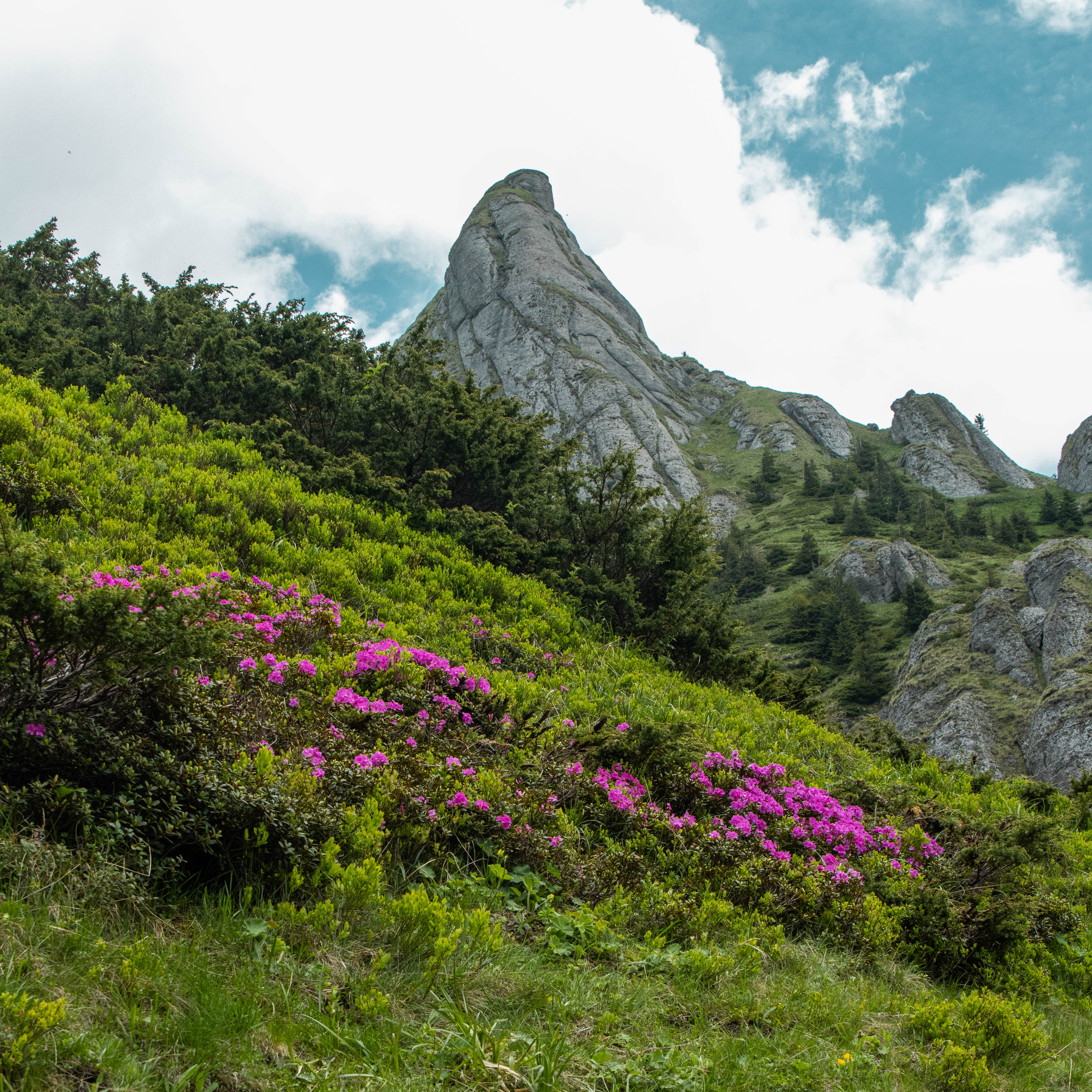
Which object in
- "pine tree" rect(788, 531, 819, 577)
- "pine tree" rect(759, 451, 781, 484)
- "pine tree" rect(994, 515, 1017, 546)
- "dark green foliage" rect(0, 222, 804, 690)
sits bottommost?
"dark green foliage" rect(0, 222, 804, 690)

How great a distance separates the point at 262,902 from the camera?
3.23 meters

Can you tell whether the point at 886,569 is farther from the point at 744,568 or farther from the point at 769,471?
the point at 769,471

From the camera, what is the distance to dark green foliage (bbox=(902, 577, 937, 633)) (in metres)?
59.0

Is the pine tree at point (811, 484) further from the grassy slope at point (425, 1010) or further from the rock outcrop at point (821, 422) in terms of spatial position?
the grassy slope at point (425, 1010)

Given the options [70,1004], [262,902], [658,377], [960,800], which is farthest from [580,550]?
[658,377]

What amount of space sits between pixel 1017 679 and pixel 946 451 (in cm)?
9609

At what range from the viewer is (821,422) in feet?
424

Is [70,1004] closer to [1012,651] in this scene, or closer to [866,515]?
[1012,651]

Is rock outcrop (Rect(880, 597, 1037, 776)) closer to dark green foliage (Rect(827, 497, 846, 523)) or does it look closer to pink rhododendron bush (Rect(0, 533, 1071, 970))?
pink rhododendron bush (Rect(0, 533, 1071, 970))

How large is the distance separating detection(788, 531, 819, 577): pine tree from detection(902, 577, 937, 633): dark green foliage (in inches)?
733

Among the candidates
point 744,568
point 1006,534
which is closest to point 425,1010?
point 744,568

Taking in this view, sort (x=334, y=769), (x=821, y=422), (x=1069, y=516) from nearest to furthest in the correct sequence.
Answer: (x=334, y=769), (x=1069, y=516), (x=821, y=422)

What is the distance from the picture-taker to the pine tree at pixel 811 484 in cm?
10281

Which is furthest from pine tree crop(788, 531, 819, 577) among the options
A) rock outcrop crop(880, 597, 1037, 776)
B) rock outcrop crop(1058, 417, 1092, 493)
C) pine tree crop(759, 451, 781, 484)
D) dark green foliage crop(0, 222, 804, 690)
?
dark green foliage crop(0, 222, 804, 690)
